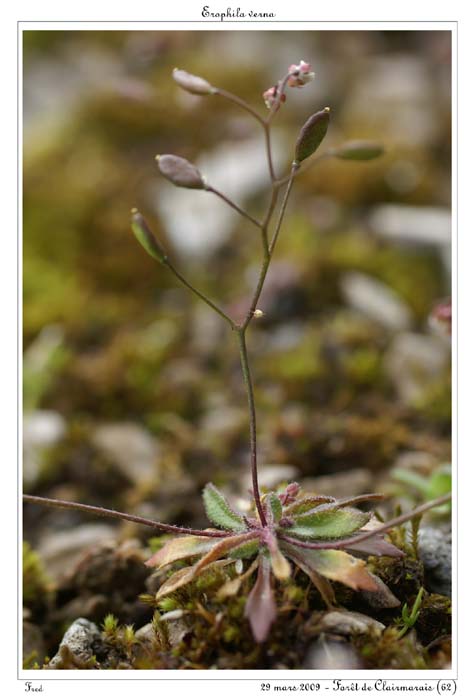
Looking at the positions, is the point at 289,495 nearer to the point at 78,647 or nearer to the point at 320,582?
the point at 320,582

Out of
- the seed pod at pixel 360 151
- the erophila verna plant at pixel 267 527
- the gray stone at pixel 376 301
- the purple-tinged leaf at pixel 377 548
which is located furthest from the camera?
the gray stone at pixel 376 301

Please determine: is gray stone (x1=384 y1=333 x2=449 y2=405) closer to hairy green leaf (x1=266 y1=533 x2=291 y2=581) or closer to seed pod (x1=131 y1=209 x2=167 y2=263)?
hairy green leaf (x1=266 y1=533 x2=291 y2=581)

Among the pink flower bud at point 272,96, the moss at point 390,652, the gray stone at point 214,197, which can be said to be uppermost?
the gray stone at point 214,197

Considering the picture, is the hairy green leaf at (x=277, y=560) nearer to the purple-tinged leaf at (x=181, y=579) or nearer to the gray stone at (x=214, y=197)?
the purple-tinged leaf at (x=181, y=579)

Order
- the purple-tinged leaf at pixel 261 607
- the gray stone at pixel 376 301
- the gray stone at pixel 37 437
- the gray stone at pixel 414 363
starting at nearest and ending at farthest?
the purple-tinged leaf at pixel 261 607 < the gray stone at pixel 37 437 < the gray stone at pixel 414 363 < the gray stone at pixel 376 301

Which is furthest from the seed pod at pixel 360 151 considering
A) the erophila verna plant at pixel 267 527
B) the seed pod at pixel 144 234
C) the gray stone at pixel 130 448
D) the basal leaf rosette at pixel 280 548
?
the gray stone at pixel 130 448

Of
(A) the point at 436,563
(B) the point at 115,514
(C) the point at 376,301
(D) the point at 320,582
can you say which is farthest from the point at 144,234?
(C) the point at 376,301
